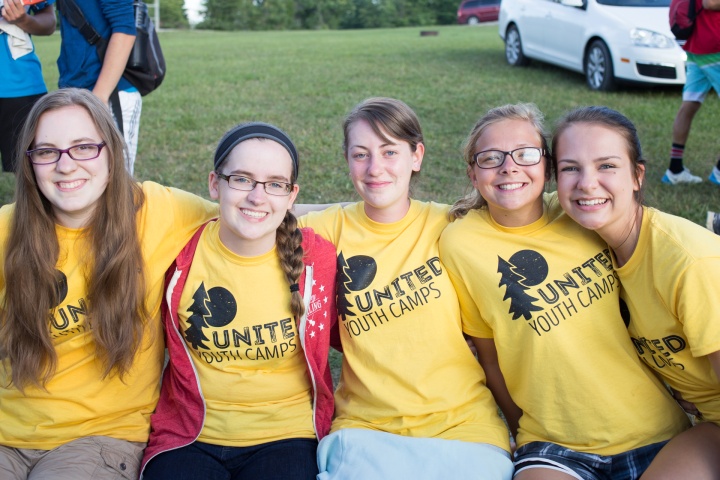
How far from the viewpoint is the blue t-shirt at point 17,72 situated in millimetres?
4305

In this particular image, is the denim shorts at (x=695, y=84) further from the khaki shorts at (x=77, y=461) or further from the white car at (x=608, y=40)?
the khaki shorts at (x=77, y=461)

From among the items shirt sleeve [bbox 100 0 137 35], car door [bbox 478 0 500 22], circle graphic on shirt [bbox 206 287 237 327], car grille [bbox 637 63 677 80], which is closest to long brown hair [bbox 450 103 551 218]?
circle graphic on shirt [bbox 206 287 237 327]

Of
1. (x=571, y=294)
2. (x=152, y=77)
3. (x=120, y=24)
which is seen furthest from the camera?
(x=152, y=77)

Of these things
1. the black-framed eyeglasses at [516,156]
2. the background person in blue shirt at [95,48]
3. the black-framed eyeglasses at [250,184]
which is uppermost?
the background person in blue shirt at [95,48]

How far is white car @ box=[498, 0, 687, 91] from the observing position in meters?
9.67

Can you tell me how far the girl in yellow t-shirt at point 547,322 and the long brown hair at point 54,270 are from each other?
125 cm

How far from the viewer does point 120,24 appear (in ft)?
13.0

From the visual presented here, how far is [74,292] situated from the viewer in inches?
109

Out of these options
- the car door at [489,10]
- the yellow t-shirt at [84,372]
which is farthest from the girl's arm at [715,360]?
the car door at [489,10]

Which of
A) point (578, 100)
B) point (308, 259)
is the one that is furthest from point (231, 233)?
point (578, 100)

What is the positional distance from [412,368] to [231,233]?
88cm

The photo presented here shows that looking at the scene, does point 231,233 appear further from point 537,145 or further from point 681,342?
point 681,342

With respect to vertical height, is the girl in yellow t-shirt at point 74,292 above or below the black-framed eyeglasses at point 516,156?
below

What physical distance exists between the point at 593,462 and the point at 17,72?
3.84m
